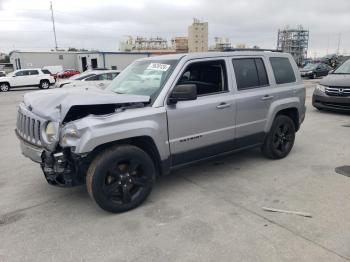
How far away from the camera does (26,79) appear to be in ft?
88.2

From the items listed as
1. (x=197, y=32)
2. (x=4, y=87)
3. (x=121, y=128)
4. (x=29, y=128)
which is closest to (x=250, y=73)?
(x=121, y=128)

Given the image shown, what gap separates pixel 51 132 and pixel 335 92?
8939mm

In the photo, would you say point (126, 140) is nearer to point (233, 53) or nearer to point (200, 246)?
point (200, 246)

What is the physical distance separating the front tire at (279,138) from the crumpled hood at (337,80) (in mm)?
4824

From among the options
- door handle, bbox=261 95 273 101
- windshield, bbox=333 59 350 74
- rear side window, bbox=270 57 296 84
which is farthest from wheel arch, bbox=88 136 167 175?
windshield, bbox=333 59 350 74

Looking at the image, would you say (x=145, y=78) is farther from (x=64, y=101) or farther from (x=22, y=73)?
(x=22, y=73)

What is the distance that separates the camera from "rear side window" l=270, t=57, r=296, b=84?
223 inches

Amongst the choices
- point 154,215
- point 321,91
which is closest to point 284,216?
point 154,215

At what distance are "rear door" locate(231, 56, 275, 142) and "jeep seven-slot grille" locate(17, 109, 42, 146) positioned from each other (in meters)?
2.76

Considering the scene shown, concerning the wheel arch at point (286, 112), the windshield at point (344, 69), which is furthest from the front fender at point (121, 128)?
the windshield at point (344, 69)

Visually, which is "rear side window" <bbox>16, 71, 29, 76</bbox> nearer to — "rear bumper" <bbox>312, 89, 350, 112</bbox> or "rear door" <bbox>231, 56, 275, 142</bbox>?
"rear bumper" <bbox>312, 89, 350, 112</bbox>

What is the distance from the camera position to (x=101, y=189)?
3756 millimetres

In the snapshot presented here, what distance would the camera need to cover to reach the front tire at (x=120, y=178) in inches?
146

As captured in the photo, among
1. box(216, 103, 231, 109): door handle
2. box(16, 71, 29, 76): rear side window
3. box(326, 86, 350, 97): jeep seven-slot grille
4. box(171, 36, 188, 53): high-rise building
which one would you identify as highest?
box(171, 36, 188, 53): high-rise building
